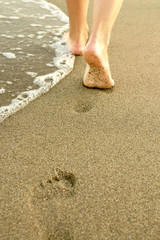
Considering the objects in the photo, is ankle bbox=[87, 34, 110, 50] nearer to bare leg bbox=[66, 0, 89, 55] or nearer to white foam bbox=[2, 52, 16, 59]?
bare leg bbox=[66, 0, 89, 55]

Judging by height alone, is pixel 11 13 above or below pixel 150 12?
below

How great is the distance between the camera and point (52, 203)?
1051 millimetres

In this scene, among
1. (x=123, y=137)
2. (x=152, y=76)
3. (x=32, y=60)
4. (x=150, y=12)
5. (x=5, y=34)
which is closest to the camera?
(x=123, y=137)

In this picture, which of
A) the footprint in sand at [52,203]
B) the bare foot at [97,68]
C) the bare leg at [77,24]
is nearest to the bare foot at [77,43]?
the bare leg at [77,24]

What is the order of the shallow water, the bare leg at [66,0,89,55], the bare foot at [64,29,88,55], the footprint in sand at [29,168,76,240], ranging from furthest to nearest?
the bare foot at [64,29,88,55]
the bare leg at [66,0,89,55]
the shallow water
the footprint in sand at [29,168,76,240]

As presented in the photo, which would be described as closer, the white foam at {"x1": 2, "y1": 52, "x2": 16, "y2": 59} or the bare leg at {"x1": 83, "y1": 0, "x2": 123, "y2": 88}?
the bare leg at {"x1": 83, "y1": 0, "x2": 123, "y2": 88}

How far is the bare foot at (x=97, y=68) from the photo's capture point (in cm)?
155

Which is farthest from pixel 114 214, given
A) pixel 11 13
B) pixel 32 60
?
pixel 11 13

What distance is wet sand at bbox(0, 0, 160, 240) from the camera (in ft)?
3.22

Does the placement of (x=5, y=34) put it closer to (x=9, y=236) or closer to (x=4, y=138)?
(x=4, y=138)

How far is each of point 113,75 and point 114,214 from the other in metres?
Result: 1.09

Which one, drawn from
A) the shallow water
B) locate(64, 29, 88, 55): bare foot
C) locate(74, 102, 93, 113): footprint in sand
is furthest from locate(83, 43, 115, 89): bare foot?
Result: locate(64, 29, 88, 55): bare foot

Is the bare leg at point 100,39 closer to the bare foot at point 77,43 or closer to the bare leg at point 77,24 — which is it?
the bare leg at point 77,24

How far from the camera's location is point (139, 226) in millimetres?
970
